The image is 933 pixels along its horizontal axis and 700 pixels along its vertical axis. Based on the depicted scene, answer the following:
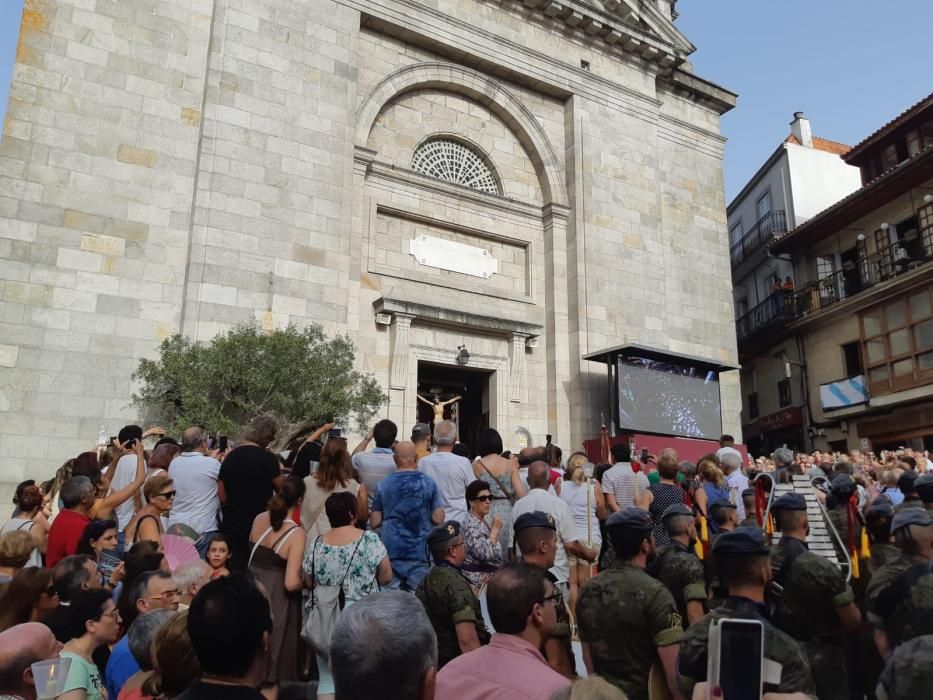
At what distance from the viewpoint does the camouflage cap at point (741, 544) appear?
3027 millimetres

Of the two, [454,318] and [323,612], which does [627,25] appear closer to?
[454,318]

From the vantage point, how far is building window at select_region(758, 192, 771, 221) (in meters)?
29.4

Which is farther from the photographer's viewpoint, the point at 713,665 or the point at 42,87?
the point at 42,87

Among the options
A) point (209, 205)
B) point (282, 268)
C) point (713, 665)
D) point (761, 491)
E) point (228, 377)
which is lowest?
point (713, 665)

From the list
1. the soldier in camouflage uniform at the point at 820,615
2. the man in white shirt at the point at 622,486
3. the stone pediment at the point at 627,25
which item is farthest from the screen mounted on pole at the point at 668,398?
the soldier in camouflage uniform at the point at 820,615

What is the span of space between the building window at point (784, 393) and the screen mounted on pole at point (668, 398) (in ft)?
29.9

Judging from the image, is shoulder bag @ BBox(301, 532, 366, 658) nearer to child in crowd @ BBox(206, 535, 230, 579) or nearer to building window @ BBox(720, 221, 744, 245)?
child in crowd @ BBox(206, 535, 230, 579)

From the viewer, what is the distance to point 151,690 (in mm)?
2818

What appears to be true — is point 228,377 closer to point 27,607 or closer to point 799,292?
point 27,607

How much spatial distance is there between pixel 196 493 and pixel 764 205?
29.1 meters

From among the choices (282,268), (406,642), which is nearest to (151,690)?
(406,642)

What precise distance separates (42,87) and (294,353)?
648cm

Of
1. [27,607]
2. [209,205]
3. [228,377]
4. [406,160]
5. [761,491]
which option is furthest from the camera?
[406,160]

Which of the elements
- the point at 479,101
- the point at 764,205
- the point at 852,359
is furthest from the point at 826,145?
the point at 479,101
